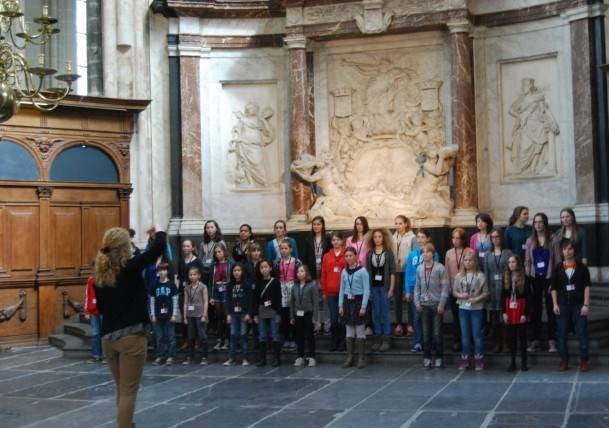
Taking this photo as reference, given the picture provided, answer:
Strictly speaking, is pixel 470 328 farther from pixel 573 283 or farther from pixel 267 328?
pixel 267 328

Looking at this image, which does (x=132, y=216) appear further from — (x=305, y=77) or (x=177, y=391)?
(x=177, y=391)

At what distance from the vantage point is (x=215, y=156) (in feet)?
57.1

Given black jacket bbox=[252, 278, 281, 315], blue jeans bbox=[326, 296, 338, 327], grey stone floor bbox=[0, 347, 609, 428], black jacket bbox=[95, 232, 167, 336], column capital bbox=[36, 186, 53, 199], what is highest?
column capital bbox=[36, 186, 53, 199]

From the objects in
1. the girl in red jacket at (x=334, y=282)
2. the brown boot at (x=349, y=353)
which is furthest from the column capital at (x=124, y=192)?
the brown boot at (x=349, y=353)

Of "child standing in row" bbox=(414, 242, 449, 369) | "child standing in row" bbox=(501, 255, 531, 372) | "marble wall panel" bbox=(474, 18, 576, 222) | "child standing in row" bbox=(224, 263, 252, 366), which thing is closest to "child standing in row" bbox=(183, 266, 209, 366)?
"child standing in row" bbox=(224, 263, 252, 366)

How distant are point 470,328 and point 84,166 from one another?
27.0 ft

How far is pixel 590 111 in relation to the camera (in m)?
14.6

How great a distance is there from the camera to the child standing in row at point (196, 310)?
489 inches

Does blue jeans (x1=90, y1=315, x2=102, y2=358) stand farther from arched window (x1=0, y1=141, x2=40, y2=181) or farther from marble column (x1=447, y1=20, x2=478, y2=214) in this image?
marble column (x1=447, y1=20, x2=478, y2=214)

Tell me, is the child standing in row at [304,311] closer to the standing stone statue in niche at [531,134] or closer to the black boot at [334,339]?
the black boot at [334,339]

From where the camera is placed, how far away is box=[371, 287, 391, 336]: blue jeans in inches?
471

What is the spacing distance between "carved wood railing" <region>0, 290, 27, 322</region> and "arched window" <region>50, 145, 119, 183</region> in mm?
2148

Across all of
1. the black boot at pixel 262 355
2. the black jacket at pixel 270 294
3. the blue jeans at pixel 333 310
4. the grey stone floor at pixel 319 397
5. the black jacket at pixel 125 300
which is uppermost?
the black jacket at pixel 125 300

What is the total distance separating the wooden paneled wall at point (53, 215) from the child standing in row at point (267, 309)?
5217mm
